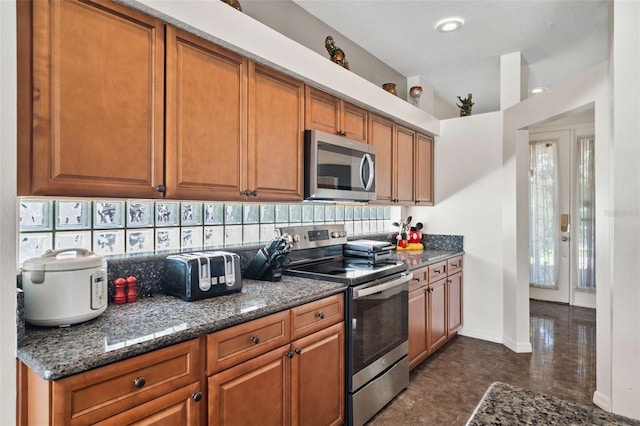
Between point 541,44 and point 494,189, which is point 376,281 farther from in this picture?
point 541,44

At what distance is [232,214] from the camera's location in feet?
7.22

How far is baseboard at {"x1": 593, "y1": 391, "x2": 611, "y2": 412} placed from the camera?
2.31 meters

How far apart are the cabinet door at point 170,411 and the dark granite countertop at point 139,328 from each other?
176 mm

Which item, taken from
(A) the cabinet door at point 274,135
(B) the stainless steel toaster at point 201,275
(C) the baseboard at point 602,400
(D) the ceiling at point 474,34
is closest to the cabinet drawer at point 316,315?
(B) the stainless steel toaster at point 201,275

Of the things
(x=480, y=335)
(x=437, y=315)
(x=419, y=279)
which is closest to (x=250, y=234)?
(x=419, y=279)

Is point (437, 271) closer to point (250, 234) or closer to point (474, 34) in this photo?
point (250, 234)

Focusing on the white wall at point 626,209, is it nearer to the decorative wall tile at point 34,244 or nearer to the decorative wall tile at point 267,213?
the decorative wall tile at point 267,213

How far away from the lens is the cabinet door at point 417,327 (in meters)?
2.75

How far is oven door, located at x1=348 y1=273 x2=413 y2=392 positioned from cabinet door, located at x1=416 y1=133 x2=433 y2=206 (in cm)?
131

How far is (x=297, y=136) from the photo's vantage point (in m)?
2.21

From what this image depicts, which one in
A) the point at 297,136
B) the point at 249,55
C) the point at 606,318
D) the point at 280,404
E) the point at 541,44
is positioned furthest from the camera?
the point at 541,44

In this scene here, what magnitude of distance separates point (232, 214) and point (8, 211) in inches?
46.7

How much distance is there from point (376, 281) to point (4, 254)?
1789 millimetres

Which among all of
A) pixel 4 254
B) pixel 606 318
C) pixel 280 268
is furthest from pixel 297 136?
pixel 606 318
